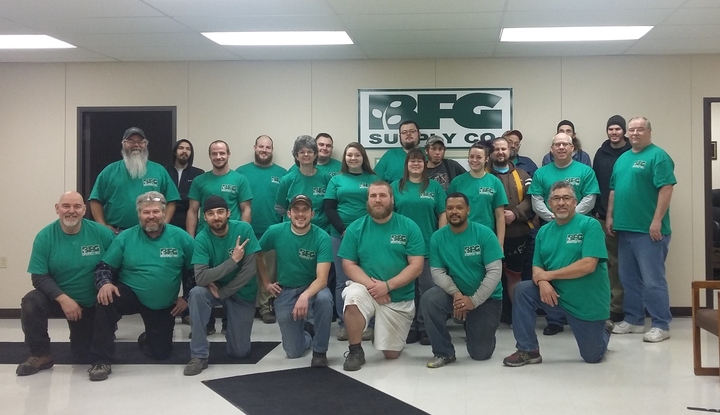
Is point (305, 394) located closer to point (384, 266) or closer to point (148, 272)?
Answer: point (384, 266)

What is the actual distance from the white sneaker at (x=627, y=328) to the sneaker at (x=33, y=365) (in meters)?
4.42

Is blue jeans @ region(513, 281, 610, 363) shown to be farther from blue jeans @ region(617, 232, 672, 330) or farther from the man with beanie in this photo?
the man with beanie

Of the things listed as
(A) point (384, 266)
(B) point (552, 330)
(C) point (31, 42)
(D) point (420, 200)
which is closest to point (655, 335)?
(B) point (552, 330)

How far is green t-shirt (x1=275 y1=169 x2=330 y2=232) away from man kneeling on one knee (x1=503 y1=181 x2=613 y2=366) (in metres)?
1.90

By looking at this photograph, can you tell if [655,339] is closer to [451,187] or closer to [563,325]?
[563,325]

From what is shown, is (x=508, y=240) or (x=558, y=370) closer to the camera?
(x=558, y=370)

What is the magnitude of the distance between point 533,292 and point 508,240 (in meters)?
1.12

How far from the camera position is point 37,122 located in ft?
22.4

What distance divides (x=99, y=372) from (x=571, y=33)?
456cm

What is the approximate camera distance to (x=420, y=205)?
5.16m

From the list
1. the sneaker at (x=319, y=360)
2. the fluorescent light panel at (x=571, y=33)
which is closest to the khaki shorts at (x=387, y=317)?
the sneaker at (x=319, y=360)

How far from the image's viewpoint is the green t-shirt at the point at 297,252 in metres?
4.73

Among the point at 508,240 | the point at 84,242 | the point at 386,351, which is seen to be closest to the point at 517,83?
the point at 508,240

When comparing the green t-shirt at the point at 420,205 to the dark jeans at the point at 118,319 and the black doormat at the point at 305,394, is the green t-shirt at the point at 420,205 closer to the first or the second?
the black doormat at the point at 305,394
